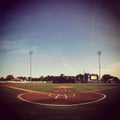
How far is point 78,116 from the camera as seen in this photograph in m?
7.00

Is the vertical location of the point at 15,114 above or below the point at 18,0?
below

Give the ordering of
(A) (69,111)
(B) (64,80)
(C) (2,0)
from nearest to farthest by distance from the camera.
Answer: (A) (69,111) < (C) (2,0) < (B) (64,80)

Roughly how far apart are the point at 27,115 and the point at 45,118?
854mm

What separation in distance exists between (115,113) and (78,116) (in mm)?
1649

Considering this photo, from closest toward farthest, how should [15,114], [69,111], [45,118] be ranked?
[45,118]
[15,114]
[69,111]

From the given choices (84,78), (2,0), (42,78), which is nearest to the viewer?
(2,0)

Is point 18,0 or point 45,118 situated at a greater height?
point 18,0

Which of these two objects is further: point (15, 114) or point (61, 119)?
point (15, 114)

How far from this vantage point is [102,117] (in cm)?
683

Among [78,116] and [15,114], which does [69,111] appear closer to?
[78,116]

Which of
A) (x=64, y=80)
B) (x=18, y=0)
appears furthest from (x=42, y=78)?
(x=18, y=0)

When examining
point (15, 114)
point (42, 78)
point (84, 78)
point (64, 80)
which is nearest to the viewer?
point (15, 114)

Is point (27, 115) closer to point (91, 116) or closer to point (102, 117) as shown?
point (91, 116)

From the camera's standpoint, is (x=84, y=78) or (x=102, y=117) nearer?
(x=102, y=117)
